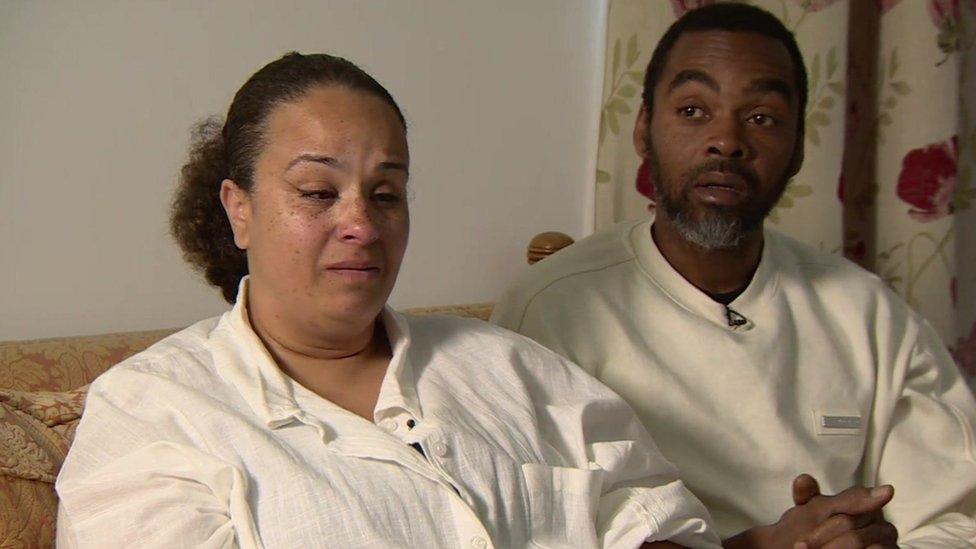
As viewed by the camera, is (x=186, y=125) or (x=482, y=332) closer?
(x=482, y=332)

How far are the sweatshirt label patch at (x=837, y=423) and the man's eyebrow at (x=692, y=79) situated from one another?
530mm

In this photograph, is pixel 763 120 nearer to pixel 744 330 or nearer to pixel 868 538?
pixel 744 330

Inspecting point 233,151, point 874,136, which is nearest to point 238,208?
point 233,151

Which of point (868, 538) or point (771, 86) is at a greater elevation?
point (771, 86)

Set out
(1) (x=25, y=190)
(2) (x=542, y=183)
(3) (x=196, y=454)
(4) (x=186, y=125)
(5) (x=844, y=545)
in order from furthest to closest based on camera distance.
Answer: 1. (2) (x=542, y=183)
2. (4) (x=186, y=125)
3. (1) (x=25, y=190)
4. (5) (x=844, y=545)
5. (3) (x=196, y=454)

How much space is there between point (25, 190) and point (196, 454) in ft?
2.29

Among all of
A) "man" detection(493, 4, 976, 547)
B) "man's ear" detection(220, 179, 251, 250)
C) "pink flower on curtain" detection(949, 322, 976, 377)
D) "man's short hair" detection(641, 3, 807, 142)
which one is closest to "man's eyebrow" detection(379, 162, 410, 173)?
"man's ear" detection(220, 179, 251, 250)

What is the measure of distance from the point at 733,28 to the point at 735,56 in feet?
0.19

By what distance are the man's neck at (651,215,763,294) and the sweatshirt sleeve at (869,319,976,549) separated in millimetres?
294

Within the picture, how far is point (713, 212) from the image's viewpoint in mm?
1633

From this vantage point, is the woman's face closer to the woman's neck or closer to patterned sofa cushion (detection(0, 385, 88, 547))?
the woman's neck

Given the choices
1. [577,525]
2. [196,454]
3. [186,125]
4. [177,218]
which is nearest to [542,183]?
[186,125]

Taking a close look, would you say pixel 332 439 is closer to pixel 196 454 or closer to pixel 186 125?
pixel 196 454

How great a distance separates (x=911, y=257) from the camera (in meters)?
2.28
